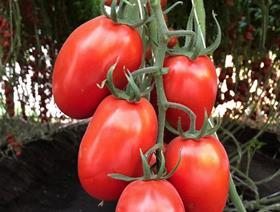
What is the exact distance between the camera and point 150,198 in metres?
0.41

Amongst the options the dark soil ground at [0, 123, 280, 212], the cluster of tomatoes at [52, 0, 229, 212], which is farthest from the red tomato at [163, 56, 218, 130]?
the dark soil ground at [0, 123, 280, 212]

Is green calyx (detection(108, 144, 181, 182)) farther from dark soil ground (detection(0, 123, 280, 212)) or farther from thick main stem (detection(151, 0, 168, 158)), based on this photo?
dark soil ground (detection(0, 123, 280, 212))

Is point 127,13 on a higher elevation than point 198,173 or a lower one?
higher

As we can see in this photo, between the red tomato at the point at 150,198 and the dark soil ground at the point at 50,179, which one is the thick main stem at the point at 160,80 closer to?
the red tomato at the point at 150,198

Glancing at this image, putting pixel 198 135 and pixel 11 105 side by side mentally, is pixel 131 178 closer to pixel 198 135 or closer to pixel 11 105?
pixel 198 135

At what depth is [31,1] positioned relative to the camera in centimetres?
148

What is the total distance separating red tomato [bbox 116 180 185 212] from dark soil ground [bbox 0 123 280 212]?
107 centimetres

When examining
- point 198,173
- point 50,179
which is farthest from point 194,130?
point 50,179

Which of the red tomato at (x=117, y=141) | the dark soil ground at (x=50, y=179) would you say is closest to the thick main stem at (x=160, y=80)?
the red tomato at (x=117, y=141)

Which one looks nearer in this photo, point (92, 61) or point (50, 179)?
point (92, 61)

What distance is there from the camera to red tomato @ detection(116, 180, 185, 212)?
0.40 meters

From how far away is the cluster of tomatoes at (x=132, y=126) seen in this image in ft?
1.40

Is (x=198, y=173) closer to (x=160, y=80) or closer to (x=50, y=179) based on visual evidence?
(x=160, y=80)

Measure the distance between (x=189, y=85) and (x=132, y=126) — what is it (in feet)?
0.18
